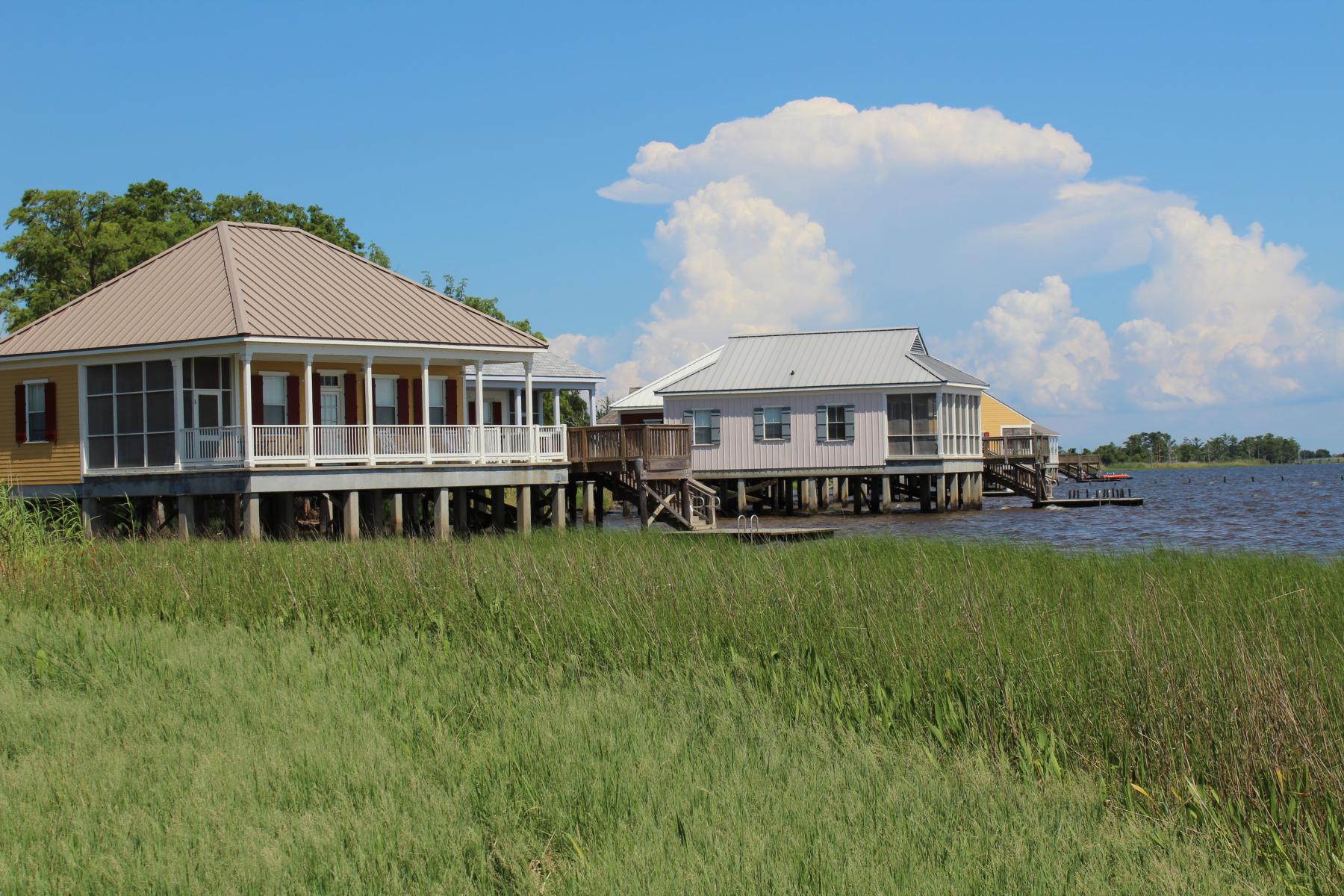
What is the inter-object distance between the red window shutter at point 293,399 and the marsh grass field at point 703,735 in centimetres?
1407

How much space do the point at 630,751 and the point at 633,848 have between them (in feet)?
4.85

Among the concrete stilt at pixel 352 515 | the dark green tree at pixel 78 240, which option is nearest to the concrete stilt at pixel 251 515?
the concrete stilt at pixel 352 515

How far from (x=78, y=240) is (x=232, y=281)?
779 inches

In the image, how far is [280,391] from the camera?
27.5m

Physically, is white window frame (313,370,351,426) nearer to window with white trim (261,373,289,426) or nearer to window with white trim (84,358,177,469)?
window with white trim (261,373,289,426)

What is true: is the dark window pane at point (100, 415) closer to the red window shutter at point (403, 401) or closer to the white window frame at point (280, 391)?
the white window frame at point (280, 391)

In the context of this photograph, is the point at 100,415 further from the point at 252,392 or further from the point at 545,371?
the point at 545,371

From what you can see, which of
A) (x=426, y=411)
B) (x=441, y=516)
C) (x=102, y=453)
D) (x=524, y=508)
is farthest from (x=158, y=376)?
(x=524, y=508)

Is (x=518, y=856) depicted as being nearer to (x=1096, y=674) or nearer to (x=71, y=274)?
(x=1096, y=674)

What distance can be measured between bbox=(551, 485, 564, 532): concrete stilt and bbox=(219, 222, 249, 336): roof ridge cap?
810 centimetres

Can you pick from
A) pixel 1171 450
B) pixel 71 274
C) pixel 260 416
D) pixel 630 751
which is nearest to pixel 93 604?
pixel 630 751

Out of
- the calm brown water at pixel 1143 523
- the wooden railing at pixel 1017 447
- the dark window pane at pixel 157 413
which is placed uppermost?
the dark window pane at pixel 157 413

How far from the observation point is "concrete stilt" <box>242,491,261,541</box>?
938 inches

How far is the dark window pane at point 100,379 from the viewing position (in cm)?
2648
